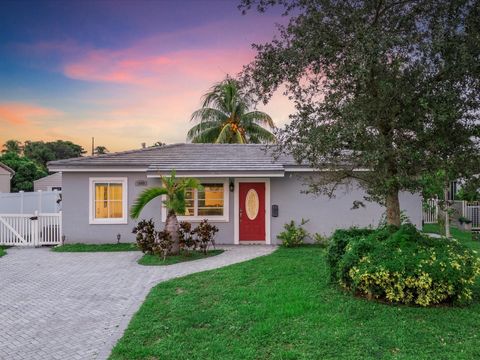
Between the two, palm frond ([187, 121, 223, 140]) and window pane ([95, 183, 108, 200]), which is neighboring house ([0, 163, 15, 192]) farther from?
window pane ([95, 183, 108, 200])

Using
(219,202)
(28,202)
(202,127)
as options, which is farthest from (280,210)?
(202,127)

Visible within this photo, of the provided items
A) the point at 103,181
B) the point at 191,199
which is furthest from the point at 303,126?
the point at 103,181

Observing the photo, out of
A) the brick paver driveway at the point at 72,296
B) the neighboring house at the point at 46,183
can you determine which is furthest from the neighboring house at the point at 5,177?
the brick paver driveway at the point at 72,296

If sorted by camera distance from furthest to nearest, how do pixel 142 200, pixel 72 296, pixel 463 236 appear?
pixel 463 236, pixel 142 200, pixel 72 296

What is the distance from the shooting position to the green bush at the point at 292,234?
12766 millimetres

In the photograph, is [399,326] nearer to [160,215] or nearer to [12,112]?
[160,215]

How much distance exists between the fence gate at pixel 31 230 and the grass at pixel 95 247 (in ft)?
2.61

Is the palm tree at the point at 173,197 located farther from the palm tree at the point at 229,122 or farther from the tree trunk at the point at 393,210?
the palm tree at the point at 229,122

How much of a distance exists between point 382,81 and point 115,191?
35.0 ft

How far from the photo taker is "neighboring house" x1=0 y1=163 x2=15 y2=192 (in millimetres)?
32531

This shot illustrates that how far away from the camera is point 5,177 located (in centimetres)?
3306

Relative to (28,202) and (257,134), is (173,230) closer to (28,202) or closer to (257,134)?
(28,202)

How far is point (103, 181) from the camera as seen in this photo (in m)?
13.3

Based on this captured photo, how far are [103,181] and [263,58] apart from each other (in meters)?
9.06
